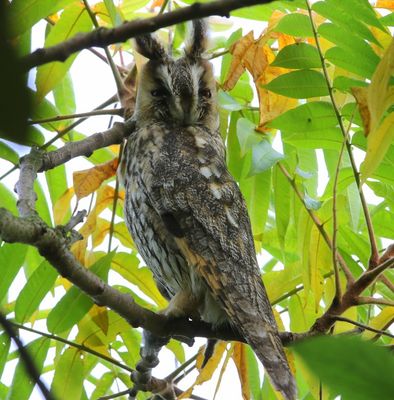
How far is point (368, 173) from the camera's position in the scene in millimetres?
1601

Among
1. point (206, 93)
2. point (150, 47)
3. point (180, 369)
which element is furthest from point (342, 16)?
point (180, 369)

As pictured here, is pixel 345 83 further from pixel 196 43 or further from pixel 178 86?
pixel 196 43

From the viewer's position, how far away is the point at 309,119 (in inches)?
78.7

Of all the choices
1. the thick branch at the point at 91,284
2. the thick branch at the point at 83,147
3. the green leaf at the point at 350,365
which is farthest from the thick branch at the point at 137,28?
the thick branch at the point at 83,147

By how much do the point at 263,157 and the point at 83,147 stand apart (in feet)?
1.68

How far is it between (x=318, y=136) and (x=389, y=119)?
441 mm

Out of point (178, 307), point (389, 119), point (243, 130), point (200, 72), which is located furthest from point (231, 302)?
point (200, 72)

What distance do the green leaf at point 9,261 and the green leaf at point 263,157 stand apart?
2.16 feet

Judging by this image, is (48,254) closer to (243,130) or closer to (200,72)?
(243,130)

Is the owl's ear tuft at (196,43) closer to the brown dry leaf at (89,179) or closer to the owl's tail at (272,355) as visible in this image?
the brown dry leaf at (89,179)

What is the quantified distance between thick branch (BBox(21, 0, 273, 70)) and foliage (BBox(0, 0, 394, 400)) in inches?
34.7

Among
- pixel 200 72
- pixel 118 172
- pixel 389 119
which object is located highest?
pixel 200 72

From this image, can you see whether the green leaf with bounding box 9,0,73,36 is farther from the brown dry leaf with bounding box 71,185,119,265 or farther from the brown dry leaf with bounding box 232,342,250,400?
the brown dry leaf with bounding box 232,342,250,400

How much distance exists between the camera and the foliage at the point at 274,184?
5.99 ft
